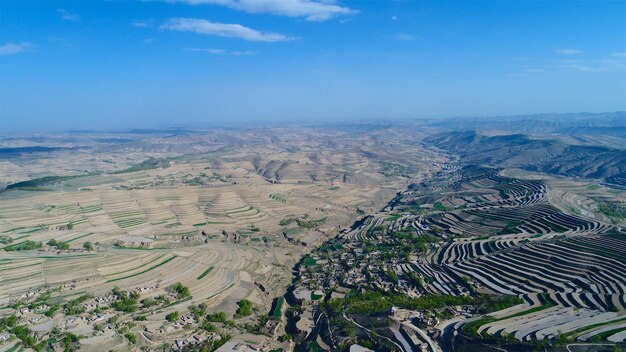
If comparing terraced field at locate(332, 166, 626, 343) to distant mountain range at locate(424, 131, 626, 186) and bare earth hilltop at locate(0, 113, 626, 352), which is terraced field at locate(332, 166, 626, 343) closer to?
bare earth hilltop at locate(0, 113, 626, 352)

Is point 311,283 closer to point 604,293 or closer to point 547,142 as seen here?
point 604,293

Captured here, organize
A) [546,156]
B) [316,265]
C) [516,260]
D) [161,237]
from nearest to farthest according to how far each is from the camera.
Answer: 1. [516,260]
2. [316,265]
3. [161,237]
4. [546,156]

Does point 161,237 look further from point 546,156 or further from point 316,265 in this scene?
point 546,156

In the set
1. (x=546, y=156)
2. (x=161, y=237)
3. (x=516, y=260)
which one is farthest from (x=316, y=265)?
(x=546, y=156)

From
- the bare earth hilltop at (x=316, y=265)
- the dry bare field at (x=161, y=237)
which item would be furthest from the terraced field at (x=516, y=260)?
the dry bare field at (x=161, y=237)

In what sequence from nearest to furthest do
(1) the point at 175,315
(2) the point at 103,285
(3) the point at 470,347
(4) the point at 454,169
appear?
(3) the point at 470,347
(1) the point at 175,315
(2) the point at 103,285
(4) the point at 454,169

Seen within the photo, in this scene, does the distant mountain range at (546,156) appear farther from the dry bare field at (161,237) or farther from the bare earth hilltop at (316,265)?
the dry bare field at (161,237)

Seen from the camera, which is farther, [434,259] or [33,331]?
[434,259]

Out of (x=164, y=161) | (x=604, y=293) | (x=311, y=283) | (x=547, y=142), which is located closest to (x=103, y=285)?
(x=311, y=283)

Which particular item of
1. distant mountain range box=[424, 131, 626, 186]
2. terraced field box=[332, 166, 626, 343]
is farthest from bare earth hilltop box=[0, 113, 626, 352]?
distant mountain range box=[424, 131, 626, 186]
